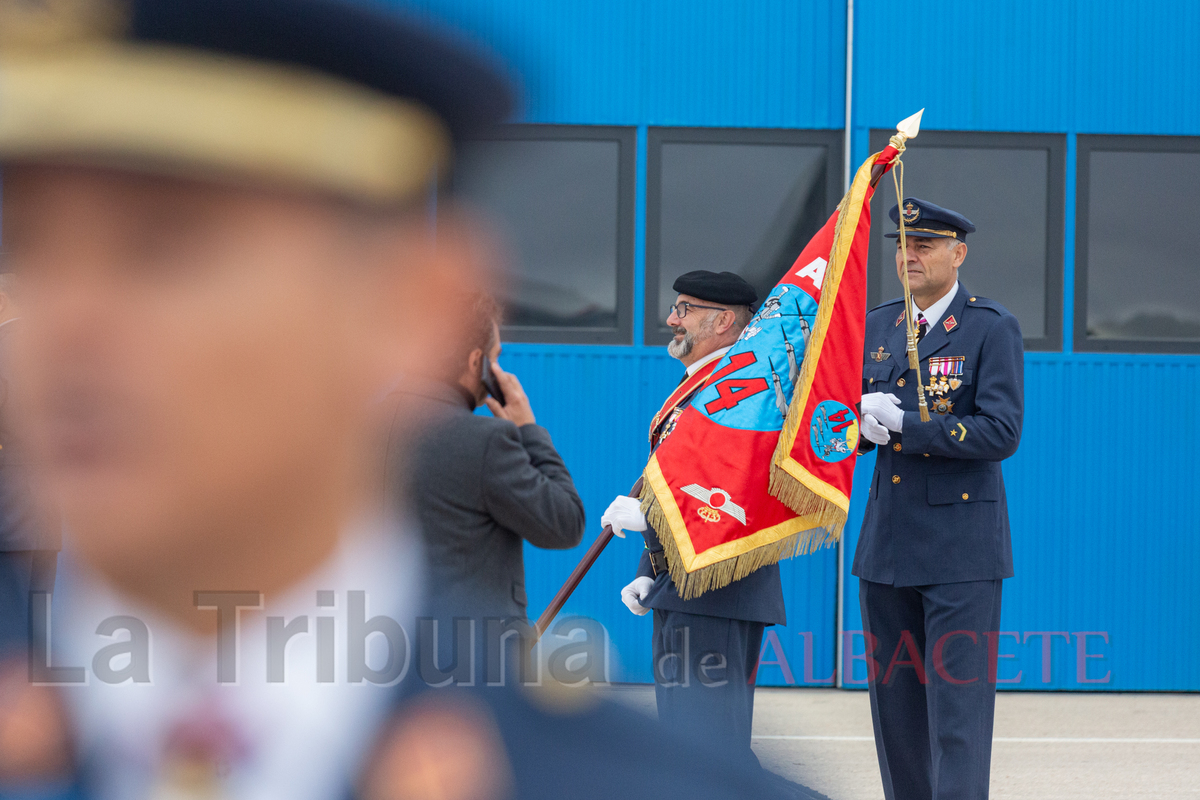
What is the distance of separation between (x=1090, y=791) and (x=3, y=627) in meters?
4.48

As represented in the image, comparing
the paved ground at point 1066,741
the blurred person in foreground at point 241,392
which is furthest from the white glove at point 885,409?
the blurred person in foreground at point 241,392

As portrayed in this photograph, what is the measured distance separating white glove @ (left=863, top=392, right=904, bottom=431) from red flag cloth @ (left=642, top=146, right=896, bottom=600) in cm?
8

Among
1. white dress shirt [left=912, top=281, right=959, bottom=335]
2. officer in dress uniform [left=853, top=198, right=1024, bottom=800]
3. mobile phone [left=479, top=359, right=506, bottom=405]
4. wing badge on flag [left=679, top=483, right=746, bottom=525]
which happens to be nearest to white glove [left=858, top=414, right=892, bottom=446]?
officer in dress uniform [left=853, top=198, right=1024, bottom=800]

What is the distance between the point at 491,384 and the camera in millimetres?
2896

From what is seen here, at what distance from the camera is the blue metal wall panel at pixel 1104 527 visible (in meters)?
6.01

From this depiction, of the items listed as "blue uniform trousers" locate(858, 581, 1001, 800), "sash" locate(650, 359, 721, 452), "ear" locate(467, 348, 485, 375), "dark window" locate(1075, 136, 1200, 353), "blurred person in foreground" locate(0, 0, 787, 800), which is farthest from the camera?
"dark window" locate(1075, 136, 1200, 353)

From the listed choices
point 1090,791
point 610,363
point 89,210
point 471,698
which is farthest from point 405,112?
point 610,363

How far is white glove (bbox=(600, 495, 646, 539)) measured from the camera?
3.49m

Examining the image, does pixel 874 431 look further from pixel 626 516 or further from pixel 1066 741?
pixel 1066 741

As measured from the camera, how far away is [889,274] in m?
5.99

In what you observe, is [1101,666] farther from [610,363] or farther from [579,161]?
[579,161]

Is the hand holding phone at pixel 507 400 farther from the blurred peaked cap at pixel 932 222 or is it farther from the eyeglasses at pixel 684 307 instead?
the blurred peaked cap at pixel 932 222

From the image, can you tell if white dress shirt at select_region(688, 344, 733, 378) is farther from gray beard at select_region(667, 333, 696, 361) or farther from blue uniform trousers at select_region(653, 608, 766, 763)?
blue uniform trousers at select_region(653, 608, 766, 763)

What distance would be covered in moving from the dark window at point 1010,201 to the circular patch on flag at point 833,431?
9.58 ft
